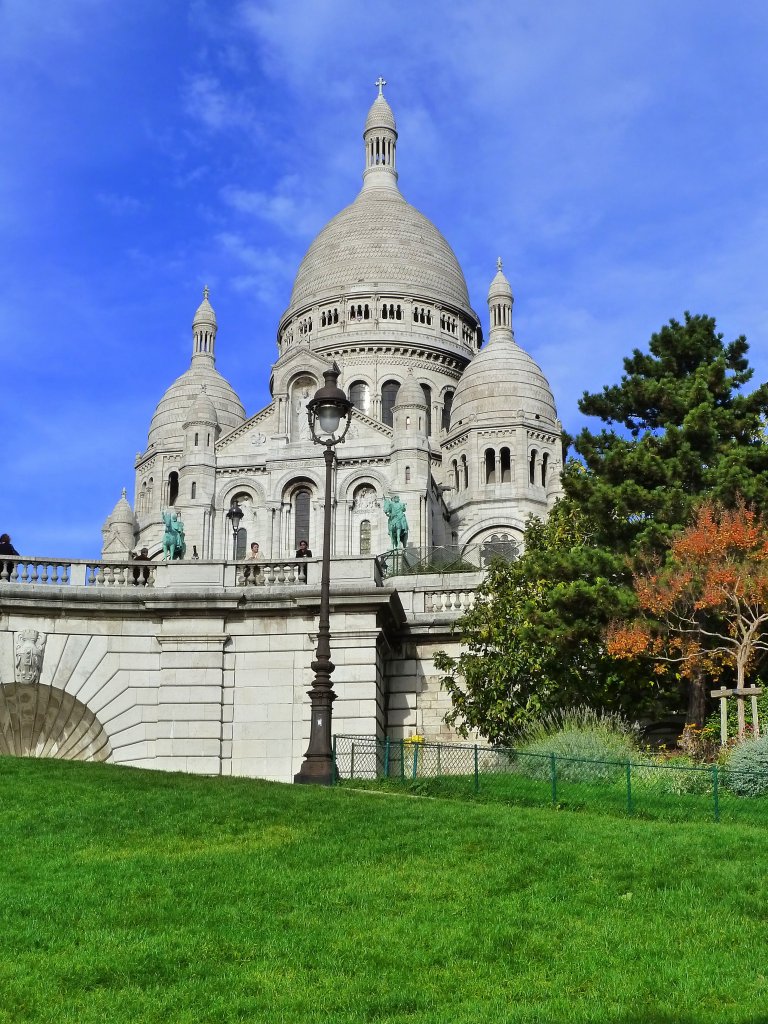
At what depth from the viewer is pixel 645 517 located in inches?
1002

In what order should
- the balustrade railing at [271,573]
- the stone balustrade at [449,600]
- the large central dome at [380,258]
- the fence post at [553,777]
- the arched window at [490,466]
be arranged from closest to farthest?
the fence post at [553,777], the balustrade railing at [271,573], the stone balustrade at [449,600], the arched window at [490,466], the large central dome at [380,258]

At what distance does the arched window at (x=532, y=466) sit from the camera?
76.3m

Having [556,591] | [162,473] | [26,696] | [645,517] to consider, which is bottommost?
[26,696]

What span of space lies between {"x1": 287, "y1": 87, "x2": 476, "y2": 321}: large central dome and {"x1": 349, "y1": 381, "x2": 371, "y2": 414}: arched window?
733cm

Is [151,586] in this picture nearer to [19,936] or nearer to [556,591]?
[556,591]

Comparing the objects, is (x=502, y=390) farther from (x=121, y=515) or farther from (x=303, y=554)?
(x=303, y=554)

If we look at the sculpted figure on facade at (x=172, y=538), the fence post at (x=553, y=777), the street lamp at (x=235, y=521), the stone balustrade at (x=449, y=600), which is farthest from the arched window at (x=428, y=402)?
the fence post at (x=553, y=777)

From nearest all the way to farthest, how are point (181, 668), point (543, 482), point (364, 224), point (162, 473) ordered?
point (181, 668) < point (543, 482) < point (162, 473) < point (364, 224)

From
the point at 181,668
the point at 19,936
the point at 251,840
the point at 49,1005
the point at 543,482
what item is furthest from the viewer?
the point at 543,482

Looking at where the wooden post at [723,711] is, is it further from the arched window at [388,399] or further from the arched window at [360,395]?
the arched window at [360,395]

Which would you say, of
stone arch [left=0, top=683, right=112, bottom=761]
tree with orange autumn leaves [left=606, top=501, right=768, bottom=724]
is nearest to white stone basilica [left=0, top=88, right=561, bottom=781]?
stone arch [left=0, top=683, right=112, bottom=761]

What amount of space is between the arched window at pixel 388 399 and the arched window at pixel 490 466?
344 inches

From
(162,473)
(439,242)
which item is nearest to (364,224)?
(439,242)

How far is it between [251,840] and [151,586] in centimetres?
989
